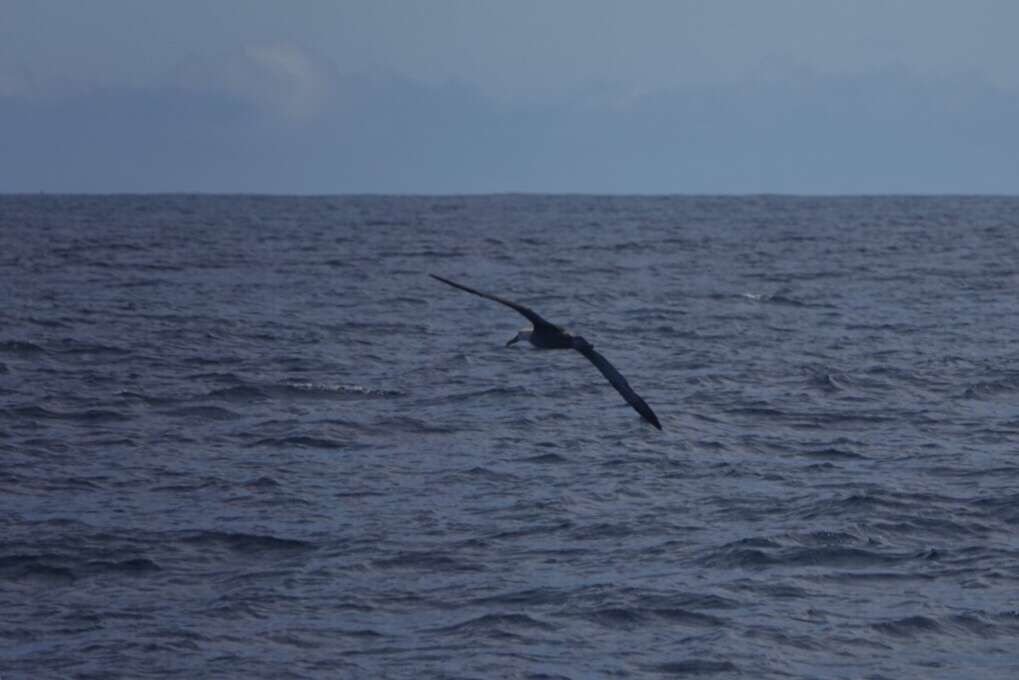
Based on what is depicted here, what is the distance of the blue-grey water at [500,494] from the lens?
511 inches


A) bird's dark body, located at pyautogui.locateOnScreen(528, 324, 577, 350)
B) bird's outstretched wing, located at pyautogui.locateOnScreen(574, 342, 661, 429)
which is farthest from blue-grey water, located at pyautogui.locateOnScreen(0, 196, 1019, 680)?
bird's dark body, located at pyautogui.locateOnScreen(528, 324, 577, 350)

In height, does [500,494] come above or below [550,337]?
below

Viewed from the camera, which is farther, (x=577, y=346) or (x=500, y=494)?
(x=500, y=494)

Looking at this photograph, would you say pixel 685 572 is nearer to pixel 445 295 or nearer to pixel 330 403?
pixel 330 403

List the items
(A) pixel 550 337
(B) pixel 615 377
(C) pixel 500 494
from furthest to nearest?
(C) pixel 500 494 < (A) pixel 550 337 < (B) pixel 615 377

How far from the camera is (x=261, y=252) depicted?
62281 mm

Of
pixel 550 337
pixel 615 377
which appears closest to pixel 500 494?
pixel 550 337

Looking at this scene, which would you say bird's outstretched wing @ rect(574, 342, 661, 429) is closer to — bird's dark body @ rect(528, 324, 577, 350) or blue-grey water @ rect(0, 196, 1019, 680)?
bird's dark body @ rect(528, 324, 577, 350)

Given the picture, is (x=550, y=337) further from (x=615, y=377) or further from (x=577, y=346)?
(x=615, y=377)

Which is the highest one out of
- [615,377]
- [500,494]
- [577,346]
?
[577,346]

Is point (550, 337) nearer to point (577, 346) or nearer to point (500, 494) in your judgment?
point (577, 346)

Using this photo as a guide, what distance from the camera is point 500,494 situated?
17.6 meters

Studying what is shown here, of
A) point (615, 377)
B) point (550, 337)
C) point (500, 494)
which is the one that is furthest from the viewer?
point (500, 494)

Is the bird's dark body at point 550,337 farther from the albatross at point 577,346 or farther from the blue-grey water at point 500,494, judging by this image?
the blue-grey water at point 500,494
